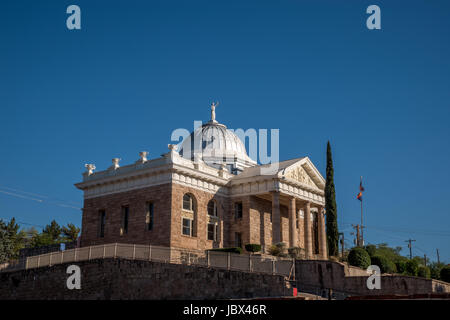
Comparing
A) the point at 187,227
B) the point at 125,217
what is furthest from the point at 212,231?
the point at 125,217

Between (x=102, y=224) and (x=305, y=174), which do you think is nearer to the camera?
(x=102, y=224)

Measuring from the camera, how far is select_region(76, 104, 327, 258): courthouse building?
4272 centimetres

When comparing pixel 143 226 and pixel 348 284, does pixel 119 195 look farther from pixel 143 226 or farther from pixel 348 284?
pixel 348 284

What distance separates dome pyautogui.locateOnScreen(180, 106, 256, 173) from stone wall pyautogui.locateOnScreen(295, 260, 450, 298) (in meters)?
22.0

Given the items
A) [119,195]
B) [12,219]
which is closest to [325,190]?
[119,195]

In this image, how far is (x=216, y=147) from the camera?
58.4 metres

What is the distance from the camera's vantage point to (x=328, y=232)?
155 feet

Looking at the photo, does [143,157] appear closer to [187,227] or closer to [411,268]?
[187,227]

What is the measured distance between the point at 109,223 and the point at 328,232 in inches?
740

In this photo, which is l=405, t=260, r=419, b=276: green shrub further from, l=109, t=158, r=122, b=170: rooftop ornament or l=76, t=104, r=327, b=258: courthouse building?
l=109, t=158, r=122, b=170: rooftop ornament

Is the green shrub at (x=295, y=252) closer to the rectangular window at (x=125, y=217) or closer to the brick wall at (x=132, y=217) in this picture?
the brick wall at (x=132, y=217)

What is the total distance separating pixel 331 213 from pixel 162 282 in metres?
21.7

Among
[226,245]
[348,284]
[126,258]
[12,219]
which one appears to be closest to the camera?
[126,258]

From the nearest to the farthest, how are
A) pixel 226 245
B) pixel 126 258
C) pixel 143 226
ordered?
1. pixel 126 258
2. pixel 143 226
3. pixel 226 245
